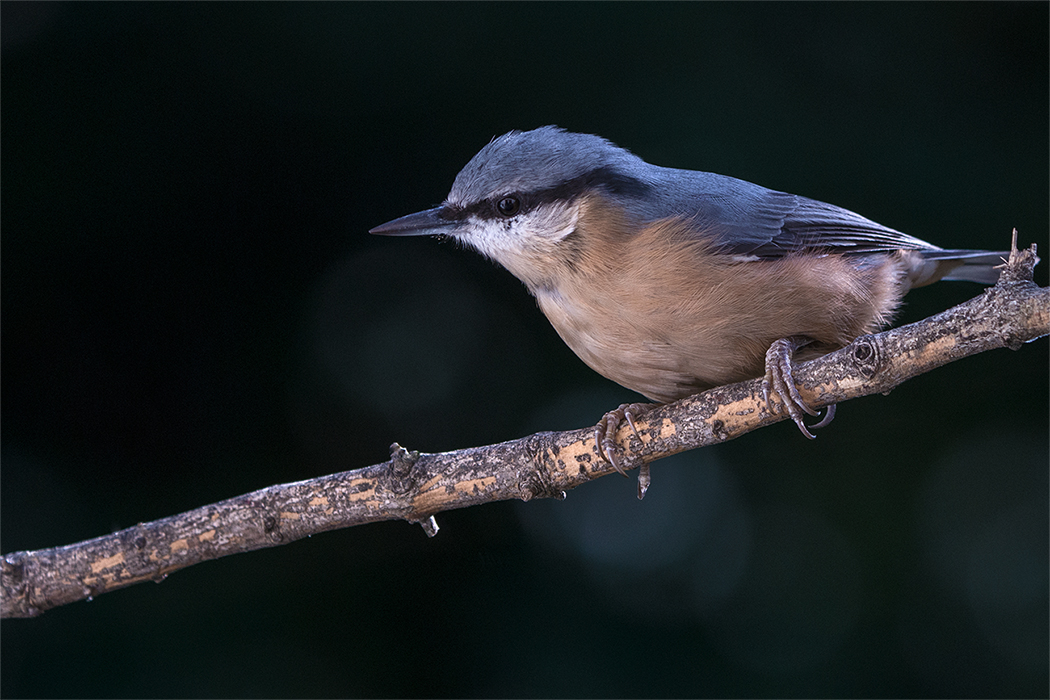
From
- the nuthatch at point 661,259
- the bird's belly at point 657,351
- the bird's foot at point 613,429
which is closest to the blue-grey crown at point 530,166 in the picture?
the nuthatch at point 661,259

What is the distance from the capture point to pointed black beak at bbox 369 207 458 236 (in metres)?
1.75

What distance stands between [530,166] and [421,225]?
260mm

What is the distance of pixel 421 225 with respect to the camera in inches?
69.2

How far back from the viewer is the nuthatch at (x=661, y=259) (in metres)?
1.63

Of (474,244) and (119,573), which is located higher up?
(474,244)

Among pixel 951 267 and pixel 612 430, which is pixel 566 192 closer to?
pixel 612 430

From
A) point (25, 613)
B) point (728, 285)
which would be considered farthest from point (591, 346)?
point (25, 613)

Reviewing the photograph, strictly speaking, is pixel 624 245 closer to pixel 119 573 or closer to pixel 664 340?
pixel 664 340

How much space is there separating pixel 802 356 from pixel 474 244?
2.40 ft

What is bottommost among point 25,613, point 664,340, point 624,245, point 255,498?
point 25,613

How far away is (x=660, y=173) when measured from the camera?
1879 mm

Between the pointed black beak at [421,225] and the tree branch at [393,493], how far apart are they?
1.55ft

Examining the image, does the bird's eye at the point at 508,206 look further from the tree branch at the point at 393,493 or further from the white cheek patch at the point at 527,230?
the tree branch at the point at 393,493

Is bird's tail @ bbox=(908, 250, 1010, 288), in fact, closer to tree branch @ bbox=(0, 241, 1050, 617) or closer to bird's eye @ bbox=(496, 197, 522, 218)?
tree branch @ bbox=(0, 241, 1050, 617)
